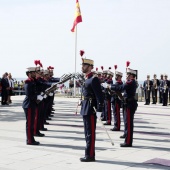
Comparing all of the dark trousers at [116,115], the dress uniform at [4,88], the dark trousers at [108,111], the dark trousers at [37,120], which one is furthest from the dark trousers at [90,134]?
the dress uniform at [4,88]

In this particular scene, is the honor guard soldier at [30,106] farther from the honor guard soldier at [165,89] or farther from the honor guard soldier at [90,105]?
the honor guard soldier at [165,89]

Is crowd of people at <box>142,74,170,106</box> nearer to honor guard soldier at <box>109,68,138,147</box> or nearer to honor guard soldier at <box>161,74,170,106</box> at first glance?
honor guard soldier at <box>161,74,170,106</box>

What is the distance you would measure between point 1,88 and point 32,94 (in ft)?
46.2

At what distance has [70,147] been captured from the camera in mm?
8875

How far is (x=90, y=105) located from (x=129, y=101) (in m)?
1.89

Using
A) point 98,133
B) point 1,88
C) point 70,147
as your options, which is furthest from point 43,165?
point 1,88

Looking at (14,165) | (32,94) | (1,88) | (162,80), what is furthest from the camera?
(162,80)

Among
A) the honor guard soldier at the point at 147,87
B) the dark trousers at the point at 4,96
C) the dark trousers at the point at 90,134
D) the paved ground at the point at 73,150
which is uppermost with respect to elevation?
the honor guard soldier at the point at 147,87

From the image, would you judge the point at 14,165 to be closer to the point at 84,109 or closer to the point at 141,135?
the point at 84,109

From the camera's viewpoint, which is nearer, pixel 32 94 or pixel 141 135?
pixel 32 94

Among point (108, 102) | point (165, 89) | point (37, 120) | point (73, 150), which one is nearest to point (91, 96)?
point (73, 150)

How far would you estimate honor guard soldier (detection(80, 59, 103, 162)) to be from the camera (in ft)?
24.3

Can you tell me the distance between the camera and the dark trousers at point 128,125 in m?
9.02

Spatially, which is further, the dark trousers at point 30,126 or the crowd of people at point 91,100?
the dark trousers at point 30,126
